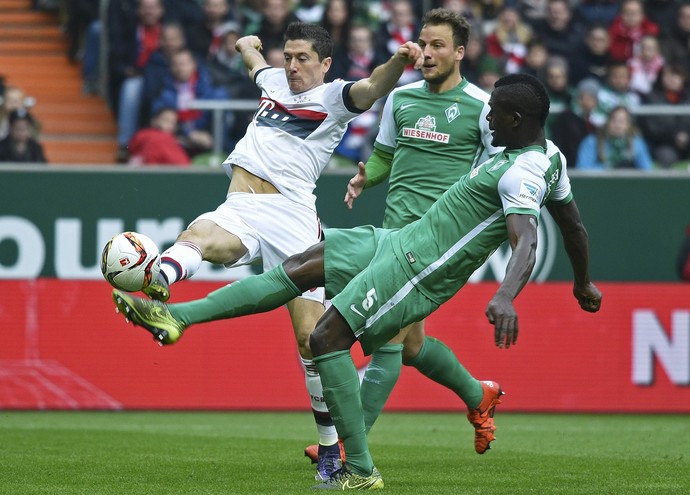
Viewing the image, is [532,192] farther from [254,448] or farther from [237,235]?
[254,448]

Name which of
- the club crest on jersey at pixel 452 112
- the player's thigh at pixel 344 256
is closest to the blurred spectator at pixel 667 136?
the club crest on jersey at pixel 452 112

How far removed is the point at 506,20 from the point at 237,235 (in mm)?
8965

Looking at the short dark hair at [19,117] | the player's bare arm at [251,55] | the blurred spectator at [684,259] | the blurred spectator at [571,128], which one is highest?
the player's bare arm at [251,55]

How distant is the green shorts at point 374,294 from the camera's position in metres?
6.34

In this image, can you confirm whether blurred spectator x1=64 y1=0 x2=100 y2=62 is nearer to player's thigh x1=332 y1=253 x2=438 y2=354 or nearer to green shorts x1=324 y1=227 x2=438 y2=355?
green shorts x1=324 y1=227 x2=438 y2=355

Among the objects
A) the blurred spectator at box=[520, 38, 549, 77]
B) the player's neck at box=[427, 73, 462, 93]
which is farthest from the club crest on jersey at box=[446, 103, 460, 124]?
the blurred spectator at box=[520, 38, 549, 77]

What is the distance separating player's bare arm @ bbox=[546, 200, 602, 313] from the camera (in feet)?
22.6

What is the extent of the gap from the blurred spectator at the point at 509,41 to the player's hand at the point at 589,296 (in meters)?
8.47

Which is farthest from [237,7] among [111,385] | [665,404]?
[665,404]

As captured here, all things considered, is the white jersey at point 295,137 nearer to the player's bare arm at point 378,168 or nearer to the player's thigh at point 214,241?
the player's bare arm at point 378,168

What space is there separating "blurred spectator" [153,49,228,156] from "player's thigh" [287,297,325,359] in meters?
6.42

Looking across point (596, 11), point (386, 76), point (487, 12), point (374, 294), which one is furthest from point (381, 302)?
point (596, 11)

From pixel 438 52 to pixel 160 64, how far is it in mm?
7142

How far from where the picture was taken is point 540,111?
638cm
